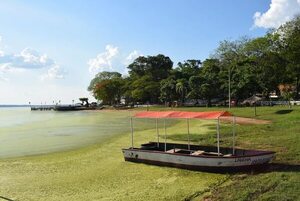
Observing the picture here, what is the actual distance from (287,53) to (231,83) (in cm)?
2037

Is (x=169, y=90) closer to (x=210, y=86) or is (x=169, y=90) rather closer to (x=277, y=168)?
(x=210, y=86)

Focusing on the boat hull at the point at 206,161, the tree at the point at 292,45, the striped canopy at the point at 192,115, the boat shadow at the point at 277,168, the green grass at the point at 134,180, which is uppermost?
the tree at the point at 292,45

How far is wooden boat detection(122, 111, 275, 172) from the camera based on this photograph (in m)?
17.8

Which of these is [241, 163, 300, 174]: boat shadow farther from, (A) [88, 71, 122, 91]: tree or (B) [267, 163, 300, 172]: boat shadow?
(A) [88, 71, 122, 91]: tree

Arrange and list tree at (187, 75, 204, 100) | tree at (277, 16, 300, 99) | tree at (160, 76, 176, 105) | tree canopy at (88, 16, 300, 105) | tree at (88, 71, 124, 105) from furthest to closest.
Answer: tree at (88, 71, 124, 105) < tree at (160, 76, 176, 105) < tree at (187, 75, 204, 100) < tree canopy at (88, 16, 300, 105) < tree at (277, 16, 300, 99)

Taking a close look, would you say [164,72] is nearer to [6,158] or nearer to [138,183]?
[6,158]

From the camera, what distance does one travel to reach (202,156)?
18.6 m

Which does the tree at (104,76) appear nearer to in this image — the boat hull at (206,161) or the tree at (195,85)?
the tree at (195,85)

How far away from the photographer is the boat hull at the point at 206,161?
17.7 meters

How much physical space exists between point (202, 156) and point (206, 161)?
0.92 feet

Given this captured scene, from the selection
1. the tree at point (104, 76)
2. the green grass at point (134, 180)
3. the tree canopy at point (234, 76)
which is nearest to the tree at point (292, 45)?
the tree canopy at point (234, 76)

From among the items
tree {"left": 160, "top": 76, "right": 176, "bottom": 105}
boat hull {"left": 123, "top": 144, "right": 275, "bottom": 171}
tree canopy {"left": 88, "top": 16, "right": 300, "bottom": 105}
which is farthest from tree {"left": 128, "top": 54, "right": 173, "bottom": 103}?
boat hull {"left": 123, "top": 144, "right": 275, "bottom": 171}

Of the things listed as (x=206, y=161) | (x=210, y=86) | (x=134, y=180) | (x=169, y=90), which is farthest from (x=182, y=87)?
(x=134, y=180)

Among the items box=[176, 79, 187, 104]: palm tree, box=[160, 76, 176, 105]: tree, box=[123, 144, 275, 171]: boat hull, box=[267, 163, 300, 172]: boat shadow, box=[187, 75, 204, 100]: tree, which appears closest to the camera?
box=[267, 163, 300, 172]: boat shadow
